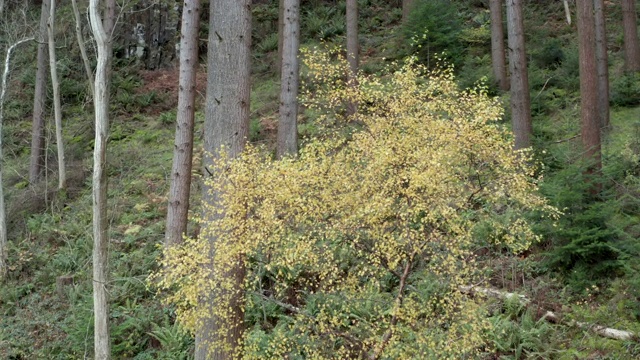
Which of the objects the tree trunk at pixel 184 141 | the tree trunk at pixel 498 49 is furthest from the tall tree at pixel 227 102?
the tree trunk at pixel 498 49

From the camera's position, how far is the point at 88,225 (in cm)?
1433

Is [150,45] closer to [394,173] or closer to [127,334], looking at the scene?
[127,334]

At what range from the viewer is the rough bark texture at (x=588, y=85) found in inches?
405

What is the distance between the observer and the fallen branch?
732 cm

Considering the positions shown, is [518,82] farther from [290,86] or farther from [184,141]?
[184,141]

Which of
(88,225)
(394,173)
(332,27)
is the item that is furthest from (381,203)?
(332,27)

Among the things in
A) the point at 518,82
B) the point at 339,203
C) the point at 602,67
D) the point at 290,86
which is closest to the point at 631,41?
the point at 602,67

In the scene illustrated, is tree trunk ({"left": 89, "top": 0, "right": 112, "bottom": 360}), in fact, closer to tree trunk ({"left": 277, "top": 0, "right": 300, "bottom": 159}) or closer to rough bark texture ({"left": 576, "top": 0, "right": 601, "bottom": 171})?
tree trunk ({"left": 277, "top": 0, "right": 300, "bottom": 159})

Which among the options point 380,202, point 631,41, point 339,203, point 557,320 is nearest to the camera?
point 380,202

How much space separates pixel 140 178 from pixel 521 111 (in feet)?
32.1

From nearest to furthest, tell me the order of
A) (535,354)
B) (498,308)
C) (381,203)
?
(381,203) < (535,354) < (498,308)

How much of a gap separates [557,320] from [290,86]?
7492 millimetres

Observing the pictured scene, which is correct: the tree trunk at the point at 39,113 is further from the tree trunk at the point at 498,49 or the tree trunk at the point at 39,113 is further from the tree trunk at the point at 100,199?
the tree trunk at the point at 498,49

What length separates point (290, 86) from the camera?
43.3 feet
